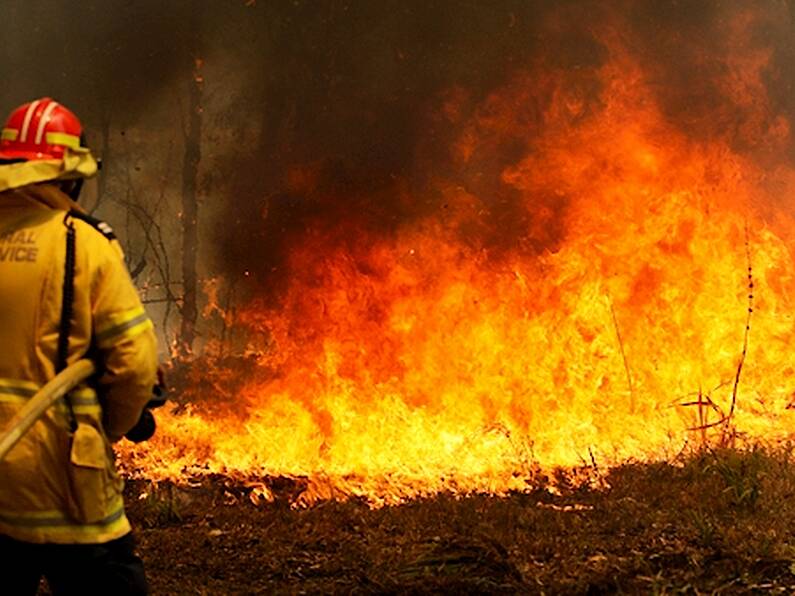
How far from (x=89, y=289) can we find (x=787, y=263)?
6.93 m

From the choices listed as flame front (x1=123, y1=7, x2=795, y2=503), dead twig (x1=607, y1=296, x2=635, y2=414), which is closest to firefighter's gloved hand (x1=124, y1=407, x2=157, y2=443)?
flame front (x1=123, y1=7, x2=795, y2=503)

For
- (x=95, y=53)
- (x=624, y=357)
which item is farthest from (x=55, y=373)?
(x=95, y=53)

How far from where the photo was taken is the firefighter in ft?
8.66

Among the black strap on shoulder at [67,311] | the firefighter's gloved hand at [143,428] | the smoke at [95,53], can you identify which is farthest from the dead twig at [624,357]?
the black strap on shoulder at [67,311]

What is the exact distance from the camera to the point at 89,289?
265 centimetres

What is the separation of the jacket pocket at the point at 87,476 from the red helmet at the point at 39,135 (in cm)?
91

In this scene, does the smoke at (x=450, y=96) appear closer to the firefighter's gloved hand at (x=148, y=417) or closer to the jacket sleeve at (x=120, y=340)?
the firefighter's gloved hand at (x=148, y=417)

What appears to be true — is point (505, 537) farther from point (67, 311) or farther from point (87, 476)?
point (67, 311)

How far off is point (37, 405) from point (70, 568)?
53 cm

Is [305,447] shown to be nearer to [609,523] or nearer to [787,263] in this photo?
[609,523]

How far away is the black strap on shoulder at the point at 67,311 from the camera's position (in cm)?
263

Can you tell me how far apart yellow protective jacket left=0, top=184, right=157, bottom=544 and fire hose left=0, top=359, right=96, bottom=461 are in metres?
0.05

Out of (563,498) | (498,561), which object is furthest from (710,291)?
(498,561)

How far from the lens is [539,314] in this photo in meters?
7.24
